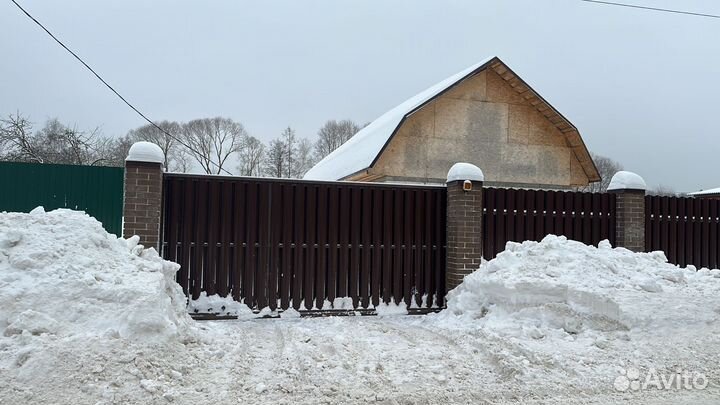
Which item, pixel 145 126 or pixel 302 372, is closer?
pixel 302 372

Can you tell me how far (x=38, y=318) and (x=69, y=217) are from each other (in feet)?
5.77

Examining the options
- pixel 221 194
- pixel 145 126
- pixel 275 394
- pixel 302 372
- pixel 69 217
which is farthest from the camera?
pixel 145 126

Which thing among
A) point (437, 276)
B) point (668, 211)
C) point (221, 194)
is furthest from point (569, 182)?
point (221, 194)

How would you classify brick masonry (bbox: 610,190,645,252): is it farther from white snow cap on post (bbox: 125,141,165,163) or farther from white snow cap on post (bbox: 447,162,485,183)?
white snow cap on post (bbox: 125,141,165,163)

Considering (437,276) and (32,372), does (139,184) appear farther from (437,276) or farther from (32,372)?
(437,276)

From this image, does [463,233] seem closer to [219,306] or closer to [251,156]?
[219,306]

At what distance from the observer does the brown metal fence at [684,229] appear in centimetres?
913

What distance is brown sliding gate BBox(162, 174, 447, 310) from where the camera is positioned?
23.4 ft

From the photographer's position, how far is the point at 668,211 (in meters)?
9.28

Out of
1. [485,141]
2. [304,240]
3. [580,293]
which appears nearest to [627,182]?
[580,293]

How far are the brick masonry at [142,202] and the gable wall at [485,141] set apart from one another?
8562 millimetres

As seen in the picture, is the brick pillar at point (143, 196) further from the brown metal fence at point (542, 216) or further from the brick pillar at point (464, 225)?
the brown metal fence at point (542, 216)

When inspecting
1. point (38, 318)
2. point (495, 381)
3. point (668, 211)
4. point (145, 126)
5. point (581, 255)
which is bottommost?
point (495, 381)

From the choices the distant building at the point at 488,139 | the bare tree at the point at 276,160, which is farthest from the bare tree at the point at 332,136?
the distant building at the point at 488,139
